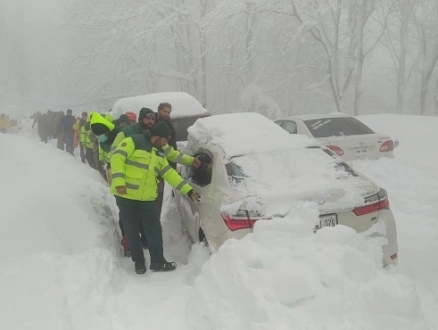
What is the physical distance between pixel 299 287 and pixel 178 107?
6.90 meters

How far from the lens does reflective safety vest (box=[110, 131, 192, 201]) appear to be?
4469 millimetres

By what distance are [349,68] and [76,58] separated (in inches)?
604

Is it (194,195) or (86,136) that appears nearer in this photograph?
(194,195)

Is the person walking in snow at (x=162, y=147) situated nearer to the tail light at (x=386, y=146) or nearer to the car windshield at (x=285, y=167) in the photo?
the car windshield at (x=285, y=167)

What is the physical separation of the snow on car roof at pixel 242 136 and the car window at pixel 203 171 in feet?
0.55

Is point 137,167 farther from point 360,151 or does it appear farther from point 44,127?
point 44,127

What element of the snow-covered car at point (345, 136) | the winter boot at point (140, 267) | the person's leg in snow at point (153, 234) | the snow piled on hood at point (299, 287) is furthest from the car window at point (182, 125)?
the snow piled on hood at point (299, 287)

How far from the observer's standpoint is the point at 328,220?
12.6ft

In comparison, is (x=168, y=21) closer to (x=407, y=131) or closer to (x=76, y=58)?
(x=76, y=58)

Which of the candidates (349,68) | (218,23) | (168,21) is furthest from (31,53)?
(349,68)

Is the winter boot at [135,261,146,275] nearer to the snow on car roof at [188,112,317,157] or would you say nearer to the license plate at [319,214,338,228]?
the snow on car roof at [188,112,317,157]

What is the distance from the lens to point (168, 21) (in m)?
22.5

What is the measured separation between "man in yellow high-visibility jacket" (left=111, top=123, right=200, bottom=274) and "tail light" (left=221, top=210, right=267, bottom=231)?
906 millimetres

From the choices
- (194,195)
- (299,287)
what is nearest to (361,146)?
→ (194,195)
